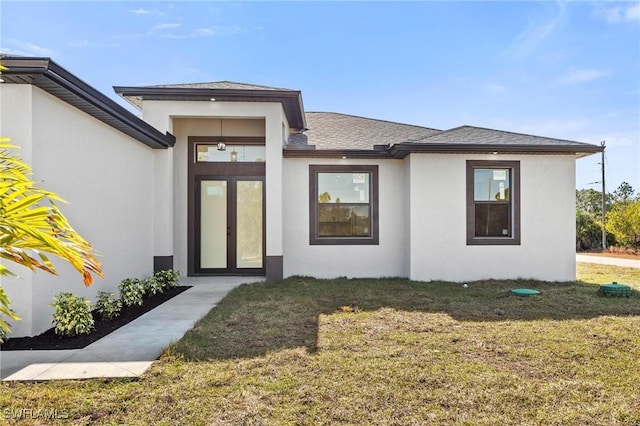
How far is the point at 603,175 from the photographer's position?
2255 centimetres

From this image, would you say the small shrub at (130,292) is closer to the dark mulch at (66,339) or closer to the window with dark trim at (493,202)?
the dark mulch at (66,339)

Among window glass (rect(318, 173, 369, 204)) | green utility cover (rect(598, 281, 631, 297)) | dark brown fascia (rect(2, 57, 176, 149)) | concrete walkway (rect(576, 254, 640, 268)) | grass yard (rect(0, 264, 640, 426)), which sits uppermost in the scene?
dark brown fascia (rect(2, 57, 176, 149))

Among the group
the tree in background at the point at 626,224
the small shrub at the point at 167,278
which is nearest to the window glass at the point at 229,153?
the small shrub at the point at 167,278

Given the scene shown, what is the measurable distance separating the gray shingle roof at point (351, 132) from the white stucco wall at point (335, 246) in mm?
891

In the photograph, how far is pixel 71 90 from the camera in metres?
4.52

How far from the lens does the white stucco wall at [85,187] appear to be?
4203mm

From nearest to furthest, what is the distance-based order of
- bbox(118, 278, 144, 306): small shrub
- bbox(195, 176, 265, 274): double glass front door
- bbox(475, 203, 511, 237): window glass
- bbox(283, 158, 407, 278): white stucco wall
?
bbox(118, 278, 144, 306): small shrub, bbox(475, 203, 511, 237): window glass, bbox(283, 158, 407, 278): white stucco wall, bbox(195, 176, 265, 274): double glass front door

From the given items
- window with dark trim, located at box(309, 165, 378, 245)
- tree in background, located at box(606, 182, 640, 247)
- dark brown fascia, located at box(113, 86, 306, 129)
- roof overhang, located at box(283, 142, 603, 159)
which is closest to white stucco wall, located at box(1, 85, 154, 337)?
dark brown fascia, located at box(113, 86, 306, 129)

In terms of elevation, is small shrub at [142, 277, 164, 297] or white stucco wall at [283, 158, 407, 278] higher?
white stucco wall at [283, 158, 407, 278]

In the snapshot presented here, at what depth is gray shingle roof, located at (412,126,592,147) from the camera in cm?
799

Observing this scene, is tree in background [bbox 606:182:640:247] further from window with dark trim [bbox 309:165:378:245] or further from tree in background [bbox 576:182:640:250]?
window with dark trim [bbox 309:165:378:245]

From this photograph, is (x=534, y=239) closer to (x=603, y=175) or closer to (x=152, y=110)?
(x=152, y=110)

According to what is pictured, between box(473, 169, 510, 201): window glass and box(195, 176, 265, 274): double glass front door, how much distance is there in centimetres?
536

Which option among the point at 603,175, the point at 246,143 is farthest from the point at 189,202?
the point at 603,175
